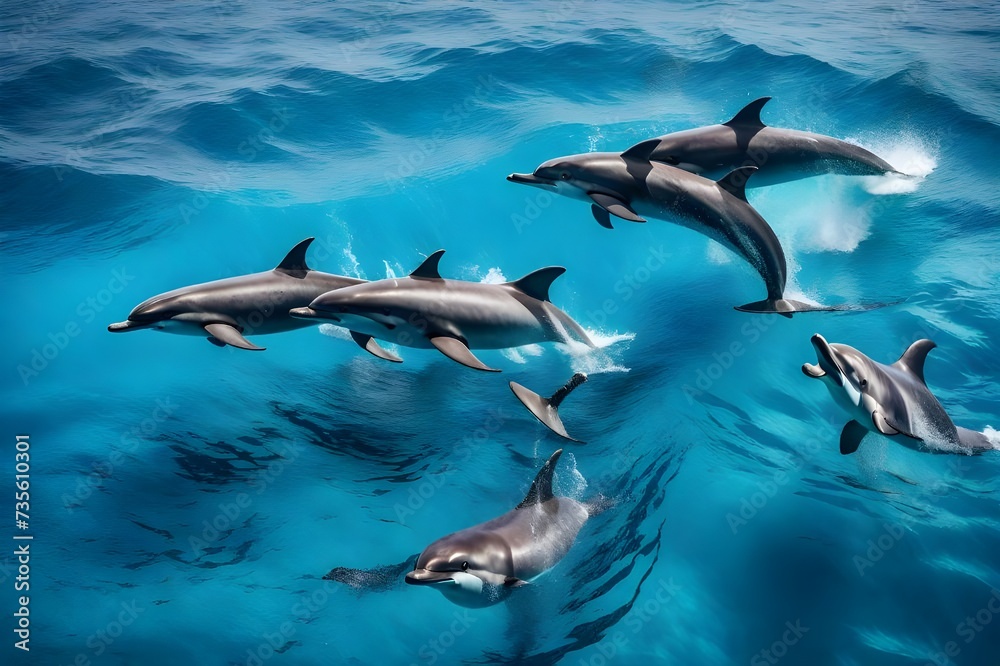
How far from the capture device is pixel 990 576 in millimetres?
6695

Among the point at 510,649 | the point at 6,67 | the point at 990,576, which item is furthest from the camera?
the point at 6,67

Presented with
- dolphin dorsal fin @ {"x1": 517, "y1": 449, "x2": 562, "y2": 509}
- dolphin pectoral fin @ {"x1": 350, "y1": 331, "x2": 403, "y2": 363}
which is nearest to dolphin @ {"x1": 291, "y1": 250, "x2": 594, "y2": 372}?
dolphin pectoral fin @ {"x1": 350, "y1": 331, "x2": 403, "y2": 363}

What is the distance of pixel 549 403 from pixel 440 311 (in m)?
1.41

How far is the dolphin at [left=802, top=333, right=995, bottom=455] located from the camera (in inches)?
257

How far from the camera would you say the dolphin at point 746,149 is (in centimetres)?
928

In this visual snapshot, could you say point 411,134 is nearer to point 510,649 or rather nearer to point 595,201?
point 595,201

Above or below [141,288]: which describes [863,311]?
above

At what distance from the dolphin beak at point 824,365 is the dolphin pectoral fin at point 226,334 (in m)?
5.19

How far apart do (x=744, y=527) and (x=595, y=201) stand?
3880mm

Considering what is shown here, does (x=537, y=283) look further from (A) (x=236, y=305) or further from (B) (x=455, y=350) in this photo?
(A) (x=236, y=305)

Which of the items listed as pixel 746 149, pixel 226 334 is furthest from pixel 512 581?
pixel 746 149

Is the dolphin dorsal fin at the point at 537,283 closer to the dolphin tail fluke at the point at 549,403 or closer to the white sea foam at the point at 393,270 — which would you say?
the dolphin tail fluke at the point at 549,403

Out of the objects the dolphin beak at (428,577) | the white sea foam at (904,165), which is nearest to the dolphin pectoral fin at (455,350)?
the dolphin beak at (428,577)

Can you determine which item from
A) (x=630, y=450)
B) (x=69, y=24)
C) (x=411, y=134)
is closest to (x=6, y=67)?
(x=69, y=24)
